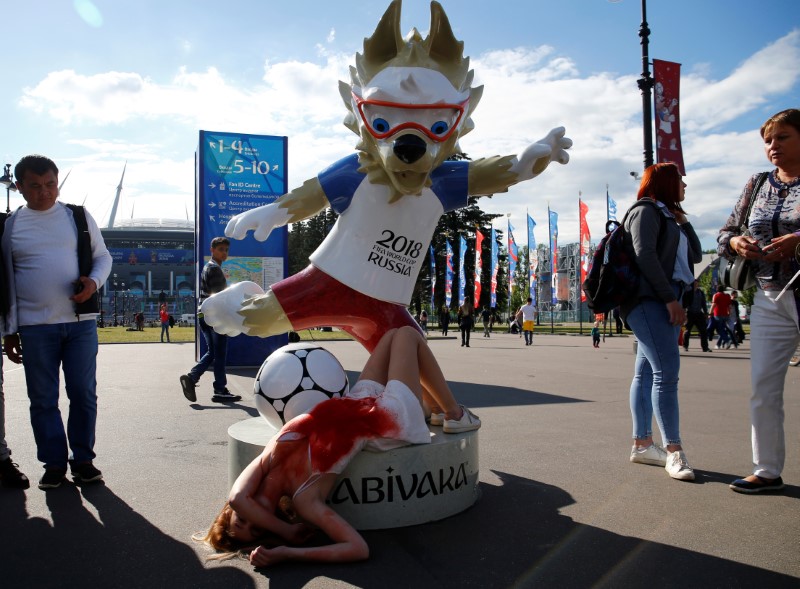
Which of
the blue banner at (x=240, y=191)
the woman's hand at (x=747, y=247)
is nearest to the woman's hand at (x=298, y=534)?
the woman's hand at (x=747, y=247)

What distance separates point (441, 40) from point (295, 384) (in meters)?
2.21

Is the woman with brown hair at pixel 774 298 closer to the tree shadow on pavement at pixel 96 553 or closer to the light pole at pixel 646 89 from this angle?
the tree shadow on pavement at pixel 96 553

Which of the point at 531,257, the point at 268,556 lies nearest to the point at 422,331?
the point at 268,556

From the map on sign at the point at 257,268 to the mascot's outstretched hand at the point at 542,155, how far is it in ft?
24.3

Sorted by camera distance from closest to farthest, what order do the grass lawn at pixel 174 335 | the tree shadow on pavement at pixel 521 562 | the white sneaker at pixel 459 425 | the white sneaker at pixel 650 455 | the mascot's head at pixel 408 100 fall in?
1. the tree shadow on pavement at pixel 521 562
2. the white sneaker at pixel 459 425
3. the mascot's head at pixel 408 100
4. the white sneaker at pixel 650 455
5. the grass lawn at pixel 174 335

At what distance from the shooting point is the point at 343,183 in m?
3.86

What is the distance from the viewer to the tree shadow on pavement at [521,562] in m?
2.37

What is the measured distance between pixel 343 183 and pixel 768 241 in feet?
8.22

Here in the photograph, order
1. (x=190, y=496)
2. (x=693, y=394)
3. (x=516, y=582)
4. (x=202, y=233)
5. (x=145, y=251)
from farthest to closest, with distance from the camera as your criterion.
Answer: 1. (x=145, y=251)
2. (x=202, y=233)
3. (x=693, y=394)
4. (x=190, y=496)
5. (x=516, y=582)

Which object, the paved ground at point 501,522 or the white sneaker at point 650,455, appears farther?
the white sneaker at point 650,455

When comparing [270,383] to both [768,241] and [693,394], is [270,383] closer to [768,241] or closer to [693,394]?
[768,241]

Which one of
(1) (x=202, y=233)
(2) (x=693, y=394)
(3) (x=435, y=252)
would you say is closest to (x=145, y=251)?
(3) (x=435, y=252)

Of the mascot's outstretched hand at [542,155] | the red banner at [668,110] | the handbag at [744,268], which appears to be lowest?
the handbag at [744,268]

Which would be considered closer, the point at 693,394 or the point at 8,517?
the point at 8,517
